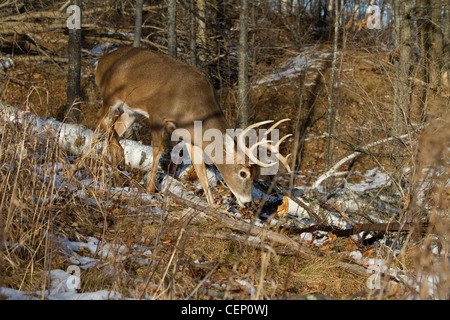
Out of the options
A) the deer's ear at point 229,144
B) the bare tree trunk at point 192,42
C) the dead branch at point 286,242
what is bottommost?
the dead branch at point 286,242

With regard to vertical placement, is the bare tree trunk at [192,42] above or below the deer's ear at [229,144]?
above

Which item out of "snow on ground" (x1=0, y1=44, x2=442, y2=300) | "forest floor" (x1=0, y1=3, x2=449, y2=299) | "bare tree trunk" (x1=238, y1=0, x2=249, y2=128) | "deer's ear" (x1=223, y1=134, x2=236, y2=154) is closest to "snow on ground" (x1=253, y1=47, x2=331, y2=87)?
"bare tree trunk" (x1=238, y1=0, x2=249, y2=128)

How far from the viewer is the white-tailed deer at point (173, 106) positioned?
6828 mm

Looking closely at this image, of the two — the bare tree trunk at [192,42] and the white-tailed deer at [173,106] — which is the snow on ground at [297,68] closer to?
the bare tree trunk at [192,42]

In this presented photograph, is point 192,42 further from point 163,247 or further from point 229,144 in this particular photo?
point 163,247

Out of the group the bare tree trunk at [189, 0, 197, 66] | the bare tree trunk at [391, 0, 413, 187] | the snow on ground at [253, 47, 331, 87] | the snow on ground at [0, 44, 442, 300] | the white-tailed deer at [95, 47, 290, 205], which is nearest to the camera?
the snow on ground at [0, 44, 442, 300]

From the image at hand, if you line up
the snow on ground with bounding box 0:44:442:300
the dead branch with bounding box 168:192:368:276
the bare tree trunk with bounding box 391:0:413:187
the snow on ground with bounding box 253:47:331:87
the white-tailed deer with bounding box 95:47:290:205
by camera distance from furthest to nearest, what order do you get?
the snow on ground with bounding box 253:47:331:87 < the white-tailed deer with bounding box 95:47:290:205 < the bare tree trunk with bounding box 391:0:413:187 < the dead branch with bounding box 168:192:368:276 < the snow on ground with bounding box 0:44:442:300

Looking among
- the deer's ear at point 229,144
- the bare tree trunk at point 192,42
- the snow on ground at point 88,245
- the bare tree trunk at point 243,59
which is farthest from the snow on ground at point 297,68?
the deer's ear at point 229,144

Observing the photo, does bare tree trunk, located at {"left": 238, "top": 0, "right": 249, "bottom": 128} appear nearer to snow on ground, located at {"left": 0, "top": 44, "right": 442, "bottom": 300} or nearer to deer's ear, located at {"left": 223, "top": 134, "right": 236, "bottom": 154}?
snow on ground, located at {"left": 0, "top": 44, "right": 442, "bottom": 300}

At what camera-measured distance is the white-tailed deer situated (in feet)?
22.4

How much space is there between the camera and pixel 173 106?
22.8ft

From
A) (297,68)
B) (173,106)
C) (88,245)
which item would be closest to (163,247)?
(88,245)

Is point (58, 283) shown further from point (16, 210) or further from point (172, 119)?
point (172, 119)
